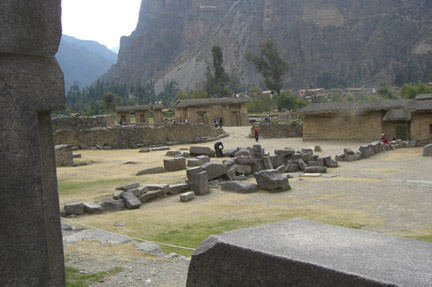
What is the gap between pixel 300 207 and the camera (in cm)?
995

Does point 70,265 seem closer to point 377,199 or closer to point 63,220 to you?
point 63,220

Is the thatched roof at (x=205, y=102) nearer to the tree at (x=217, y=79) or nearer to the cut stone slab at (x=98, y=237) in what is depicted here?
the tree at (x=217, y=79)

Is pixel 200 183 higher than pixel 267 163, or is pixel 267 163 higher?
pixel 267 163

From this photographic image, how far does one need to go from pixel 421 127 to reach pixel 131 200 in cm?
2048

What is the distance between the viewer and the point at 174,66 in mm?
151250

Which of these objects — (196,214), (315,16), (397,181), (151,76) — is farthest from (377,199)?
(151,76)

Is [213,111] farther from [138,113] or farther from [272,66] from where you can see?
[272,66]

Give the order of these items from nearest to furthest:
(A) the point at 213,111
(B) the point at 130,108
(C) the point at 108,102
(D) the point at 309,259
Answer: (D) the point at 309,259
(A) the point at 213,111
(B) the point at 130,108
(C) the point at 108,102

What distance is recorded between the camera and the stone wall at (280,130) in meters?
34.2

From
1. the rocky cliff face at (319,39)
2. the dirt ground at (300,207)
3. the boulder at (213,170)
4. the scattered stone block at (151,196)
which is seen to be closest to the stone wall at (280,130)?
the dirt ground at (300,207)

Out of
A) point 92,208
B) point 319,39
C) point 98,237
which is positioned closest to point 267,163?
point 92,208

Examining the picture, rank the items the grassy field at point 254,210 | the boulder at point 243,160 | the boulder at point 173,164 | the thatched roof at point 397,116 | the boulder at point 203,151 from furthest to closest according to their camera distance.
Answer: the thatched roof at point 397,116 → the boulder at point 203,151 → the boulder at point 173,164 → the boulder at point 243,160 → the grassy field at point 254,210

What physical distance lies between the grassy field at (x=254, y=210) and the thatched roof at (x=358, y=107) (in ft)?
43.9

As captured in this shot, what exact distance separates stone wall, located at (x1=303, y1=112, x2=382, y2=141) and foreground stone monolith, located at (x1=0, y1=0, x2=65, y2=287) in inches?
1047
